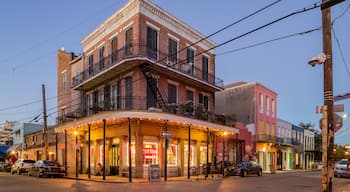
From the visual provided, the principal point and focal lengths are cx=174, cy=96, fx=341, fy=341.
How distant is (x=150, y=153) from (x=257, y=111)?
779 inches

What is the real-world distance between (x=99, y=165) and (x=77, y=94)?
9663mm

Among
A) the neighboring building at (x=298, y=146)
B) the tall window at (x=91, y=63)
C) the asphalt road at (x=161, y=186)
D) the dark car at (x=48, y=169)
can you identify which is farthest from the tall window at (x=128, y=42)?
the neighboring building at (x=298, y=146)

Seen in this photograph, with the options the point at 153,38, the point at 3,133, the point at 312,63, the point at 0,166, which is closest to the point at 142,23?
the point at 153,38

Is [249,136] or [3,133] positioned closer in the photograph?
[249,136]

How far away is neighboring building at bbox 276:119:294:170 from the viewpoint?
46.3 m

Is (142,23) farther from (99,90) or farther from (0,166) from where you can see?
(0,166)

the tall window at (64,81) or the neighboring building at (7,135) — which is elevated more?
the tall window at (64,81)

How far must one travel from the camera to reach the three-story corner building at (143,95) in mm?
23906

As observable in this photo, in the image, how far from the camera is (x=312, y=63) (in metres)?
10.1

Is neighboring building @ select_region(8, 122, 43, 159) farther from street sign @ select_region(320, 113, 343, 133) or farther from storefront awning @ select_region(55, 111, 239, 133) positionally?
street sign @ select_region(320, 113, 343, 133)

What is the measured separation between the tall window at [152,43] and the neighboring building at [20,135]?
3387cm

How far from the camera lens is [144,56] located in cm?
2362

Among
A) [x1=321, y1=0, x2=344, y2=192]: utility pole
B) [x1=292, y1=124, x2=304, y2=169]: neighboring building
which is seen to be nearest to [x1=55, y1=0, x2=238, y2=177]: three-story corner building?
[x1=321, y1=0, x2=344, y2=192]: utility pole

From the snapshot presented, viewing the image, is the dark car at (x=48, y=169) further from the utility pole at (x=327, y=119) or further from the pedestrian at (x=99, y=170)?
the utility pole at (x=327, y=119)
